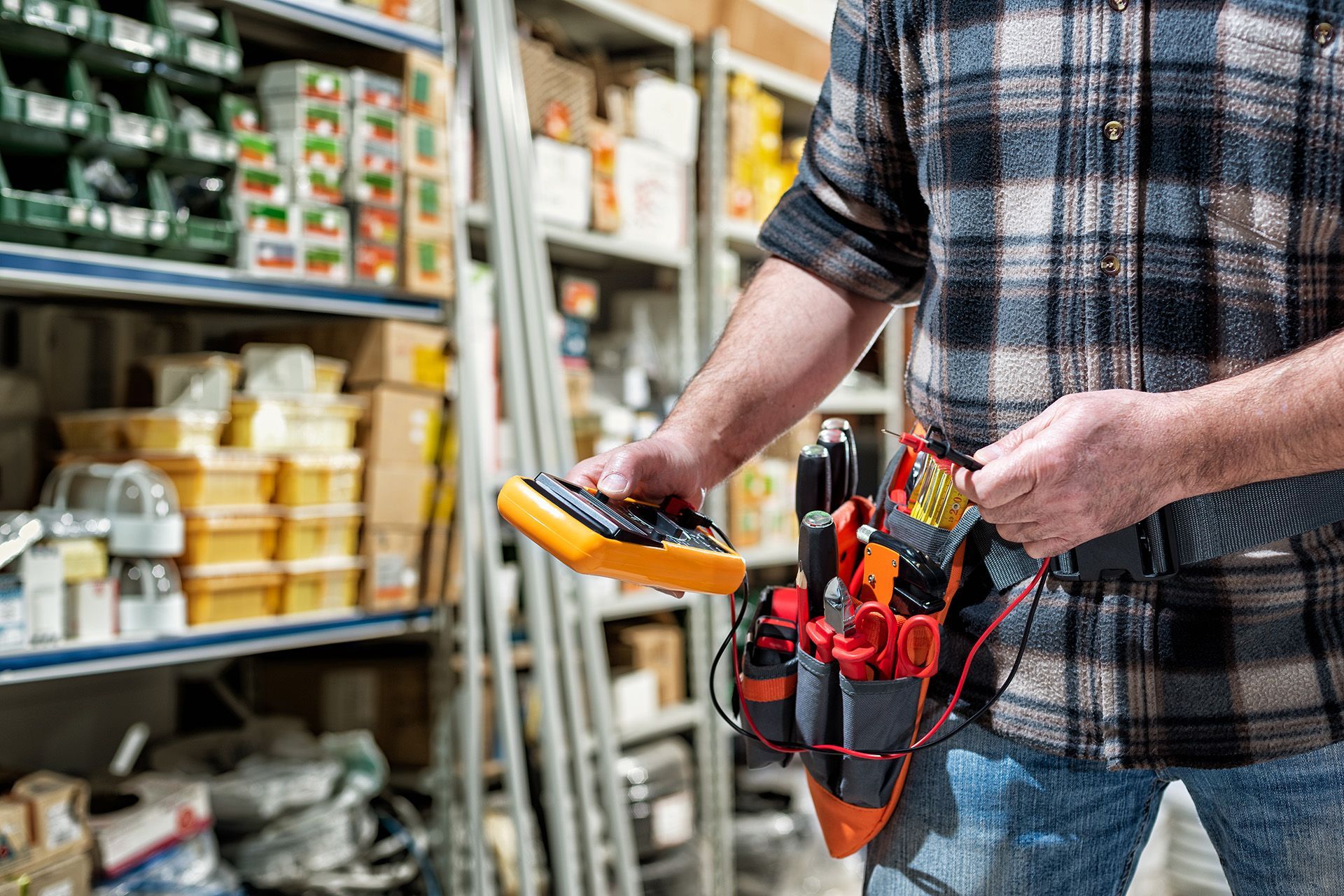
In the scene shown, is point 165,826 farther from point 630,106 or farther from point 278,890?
point 630,106

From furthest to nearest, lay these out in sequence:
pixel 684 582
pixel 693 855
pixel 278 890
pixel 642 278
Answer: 1. pixel 642 278
2. pixel 693 855
3. pixel 278 890
4. pixel 684 582

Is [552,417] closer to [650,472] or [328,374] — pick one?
[328,374]

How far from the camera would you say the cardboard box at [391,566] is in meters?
A: 2.15

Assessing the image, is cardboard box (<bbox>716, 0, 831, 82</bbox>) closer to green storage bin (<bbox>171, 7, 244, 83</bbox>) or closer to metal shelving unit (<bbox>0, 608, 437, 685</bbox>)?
green storage bin (<bbox>171, 7, 244, 83</bbox>)

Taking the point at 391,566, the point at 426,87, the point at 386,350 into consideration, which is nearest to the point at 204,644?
the point at 391,566

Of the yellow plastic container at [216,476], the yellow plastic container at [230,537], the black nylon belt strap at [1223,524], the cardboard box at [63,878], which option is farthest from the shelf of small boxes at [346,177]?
the black nylon belt strap at [1223,524]

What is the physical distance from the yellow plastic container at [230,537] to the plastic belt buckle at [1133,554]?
1.53 metres

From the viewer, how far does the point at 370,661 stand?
2.51 m

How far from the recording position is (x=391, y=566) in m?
2.19

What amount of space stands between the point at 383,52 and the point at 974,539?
181 cm

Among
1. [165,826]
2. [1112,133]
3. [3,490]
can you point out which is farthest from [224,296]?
[1112,133]

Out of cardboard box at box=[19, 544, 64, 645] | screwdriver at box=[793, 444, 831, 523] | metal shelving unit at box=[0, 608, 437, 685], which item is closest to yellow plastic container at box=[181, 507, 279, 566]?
metal shelving unit at box=[0, 608, 437, 685]

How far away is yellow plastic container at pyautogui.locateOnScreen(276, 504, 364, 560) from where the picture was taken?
2.03m

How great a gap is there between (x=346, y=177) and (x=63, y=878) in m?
1.28
